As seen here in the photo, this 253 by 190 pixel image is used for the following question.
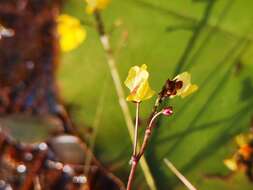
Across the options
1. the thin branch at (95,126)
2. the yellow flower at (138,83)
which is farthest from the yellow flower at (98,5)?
the yellow flower at (138,83)

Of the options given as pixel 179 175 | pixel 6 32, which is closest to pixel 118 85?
pixel 179 175

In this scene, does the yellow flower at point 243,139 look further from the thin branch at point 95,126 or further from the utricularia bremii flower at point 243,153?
the thin branch at point 95,126

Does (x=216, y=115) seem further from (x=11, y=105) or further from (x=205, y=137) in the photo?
(x=11, y=105)

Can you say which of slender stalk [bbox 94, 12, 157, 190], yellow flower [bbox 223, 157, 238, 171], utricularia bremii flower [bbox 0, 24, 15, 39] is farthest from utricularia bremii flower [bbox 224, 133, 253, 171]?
utricularia bremii flower [bbox 0, 24, 15, 39]

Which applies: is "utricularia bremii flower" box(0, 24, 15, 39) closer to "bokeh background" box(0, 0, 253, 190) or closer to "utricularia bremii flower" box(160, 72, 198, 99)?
"bokeh background" box(0, 0, 253, 190)

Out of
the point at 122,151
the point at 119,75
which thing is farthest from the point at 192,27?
the point at 122,151

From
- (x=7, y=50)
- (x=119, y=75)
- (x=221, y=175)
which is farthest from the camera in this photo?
(x=7, y=50)
